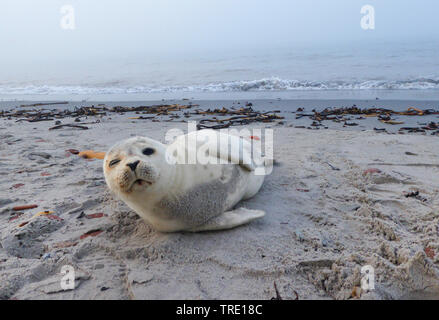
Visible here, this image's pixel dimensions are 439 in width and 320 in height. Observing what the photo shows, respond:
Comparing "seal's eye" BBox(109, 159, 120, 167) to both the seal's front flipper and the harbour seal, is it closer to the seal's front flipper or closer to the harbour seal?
the harbour seal

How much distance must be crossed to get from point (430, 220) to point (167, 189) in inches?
77.2

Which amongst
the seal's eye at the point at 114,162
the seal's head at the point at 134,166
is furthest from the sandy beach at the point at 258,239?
the seal's eye at the point at 114,162

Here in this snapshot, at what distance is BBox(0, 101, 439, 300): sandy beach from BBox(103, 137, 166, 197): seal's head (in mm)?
528

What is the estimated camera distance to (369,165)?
4.11 metres

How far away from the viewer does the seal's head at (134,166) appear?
2.13m

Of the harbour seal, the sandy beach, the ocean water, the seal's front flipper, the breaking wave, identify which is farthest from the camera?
the breaking wave

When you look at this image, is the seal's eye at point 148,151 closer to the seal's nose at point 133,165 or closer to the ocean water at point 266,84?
the seal's nose at point 133,165

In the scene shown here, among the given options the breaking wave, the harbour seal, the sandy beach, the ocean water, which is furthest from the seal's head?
the breaking wave

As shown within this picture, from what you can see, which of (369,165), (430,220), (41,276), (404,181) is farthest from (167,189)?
(369,165)

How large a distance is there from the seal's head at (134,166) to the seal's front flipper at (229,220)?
23.0 inches

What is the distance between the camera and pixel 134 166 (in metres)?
2.13

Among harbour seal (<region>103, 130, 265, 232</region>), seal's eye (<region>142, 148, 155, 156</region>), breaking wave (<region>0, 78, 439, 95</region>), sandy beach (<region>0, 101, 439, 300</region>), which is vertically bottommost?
sandy beach (<region>0, 101, 439, 300</region>)

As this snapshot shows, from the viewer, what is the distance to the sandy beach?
6.80ft

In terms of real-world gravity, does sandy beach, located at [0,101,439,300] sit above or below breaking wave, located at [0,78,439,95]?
below
